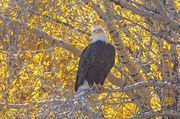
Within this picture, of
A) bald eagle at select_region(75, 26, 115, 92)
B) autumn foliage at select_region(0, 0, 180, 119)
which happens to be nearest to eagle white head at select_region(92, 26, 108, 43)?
bald eagle at select_region(75, 26, 115, 92)

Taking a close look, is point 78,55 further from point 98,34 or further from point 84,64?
point 98,34

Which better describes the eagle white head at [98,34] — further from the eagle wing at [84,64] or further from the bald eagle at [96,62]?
the eagle wing at [84,64]

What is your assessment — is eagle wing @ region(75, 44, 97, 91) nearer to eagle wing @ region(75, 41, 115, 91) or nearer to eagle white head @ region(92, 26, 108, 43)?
eagle wing @ region(75, 41, 115, 91)

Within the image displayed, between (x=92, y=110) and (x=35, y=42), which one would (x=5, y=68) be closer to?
(x=35, y=42)

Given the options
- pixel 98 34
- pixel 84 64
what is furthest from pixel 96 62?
pixel 98 34

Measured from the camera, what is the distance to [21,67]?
7.57 meters

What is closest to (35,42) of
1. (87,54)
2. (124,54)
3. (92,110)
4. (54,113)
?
(87,54)

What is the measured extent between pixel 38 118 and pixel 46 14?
7.31 feet

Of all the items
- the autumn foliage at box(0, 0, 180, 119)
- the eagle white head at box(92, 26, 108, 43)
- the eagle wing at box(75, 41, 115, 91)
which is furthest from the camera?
the eagle white head at box(92, 26, 108, 43)

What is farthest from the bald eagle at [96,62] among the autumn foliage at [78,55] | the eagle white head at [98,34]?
the autumn foliage at [78,55]

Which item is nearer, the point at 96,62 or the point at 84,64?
the point at 84,64

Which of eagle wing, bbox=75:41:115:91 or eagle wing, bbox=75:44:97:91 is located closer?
eagle wing, bbox=75:44:97:91

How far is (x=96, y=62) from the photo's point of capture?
7.13m

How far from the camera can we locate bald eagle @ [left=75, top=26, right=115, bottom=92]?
697 cm
